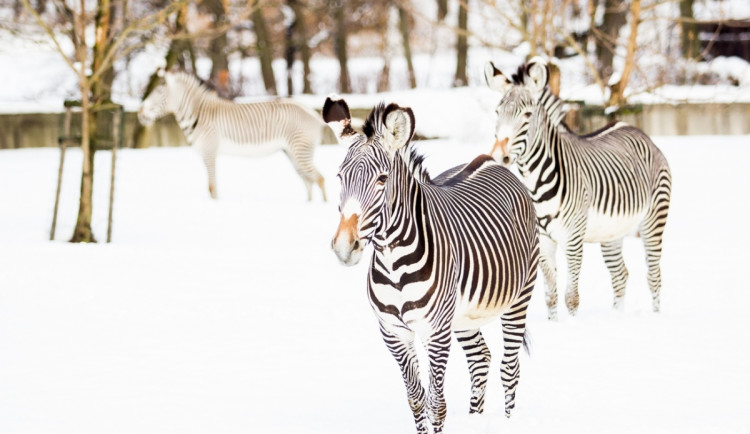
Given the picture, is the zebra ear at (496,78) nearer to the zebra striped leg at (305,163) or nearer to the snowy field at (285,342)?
the snowy field at (285,342)

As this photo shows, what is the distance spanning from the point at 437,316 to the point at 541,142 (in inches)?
145

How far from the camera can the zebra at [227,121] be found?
17406mm

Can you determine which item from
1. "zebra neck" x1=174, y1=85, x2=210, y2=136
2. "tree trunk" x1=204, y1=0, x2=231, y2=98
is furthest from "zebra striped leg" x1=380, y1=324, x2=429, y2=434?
"tree trunk" x1=204, y1=0, x2=231, y2=98

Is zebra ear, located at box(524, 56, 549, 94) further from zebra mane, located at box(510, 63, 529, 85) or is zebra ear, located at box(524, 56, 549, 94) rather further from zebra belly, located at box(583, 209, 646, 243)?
zebra belly, located at box(583, 209, 646, 243)

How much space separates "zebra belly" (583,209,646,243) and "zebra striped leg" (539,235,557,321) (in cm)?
33

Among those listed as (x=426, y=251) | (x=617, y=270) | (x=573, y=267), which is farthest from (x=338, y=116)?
(x=617, y=270)

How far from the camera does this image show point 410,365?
462 centimetres

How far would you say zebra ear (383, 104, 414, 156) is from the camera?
4172 millimetres

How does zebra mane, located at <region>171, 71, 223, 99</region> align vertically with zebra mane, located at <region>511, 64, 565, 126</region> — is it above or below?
above

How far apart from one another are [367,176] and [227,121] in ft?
45.4

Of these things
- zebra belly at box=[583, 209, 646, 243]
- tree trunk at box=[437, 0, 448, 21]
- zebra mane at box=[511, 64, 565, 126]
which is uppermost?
tree trunk at box=[437, 0, 448, 21]

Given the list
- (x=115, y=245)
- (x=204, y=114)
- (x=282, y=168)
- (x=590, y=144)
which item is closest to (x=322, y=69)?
(x=282, y=168)

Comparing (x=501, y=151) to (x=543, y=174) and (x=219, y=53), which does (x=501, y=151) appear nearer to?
(x=543, y=174)

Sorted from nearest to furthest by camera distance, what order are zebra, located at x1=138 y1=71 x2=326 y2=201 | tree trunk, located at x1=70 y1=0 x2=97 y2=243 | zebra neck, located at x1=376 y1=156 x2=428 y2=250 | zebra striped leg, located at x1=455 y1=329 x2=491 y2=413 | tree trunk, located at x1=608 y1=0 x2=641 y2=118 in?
1. zebra neck, located at x1=376 y1=156 x2=428 y2=250
2. zebra striped leg, located at x1=455 y1=329 x2=491 y2=413
3. tree trunk, located at x1=70 y1=0 x2=97 y2=243
4. tree trunk, located at x1=608 y1=0 x2=641 y2=118
5. zebra, located at x1=138 y1=71 x2=326 y2=201
